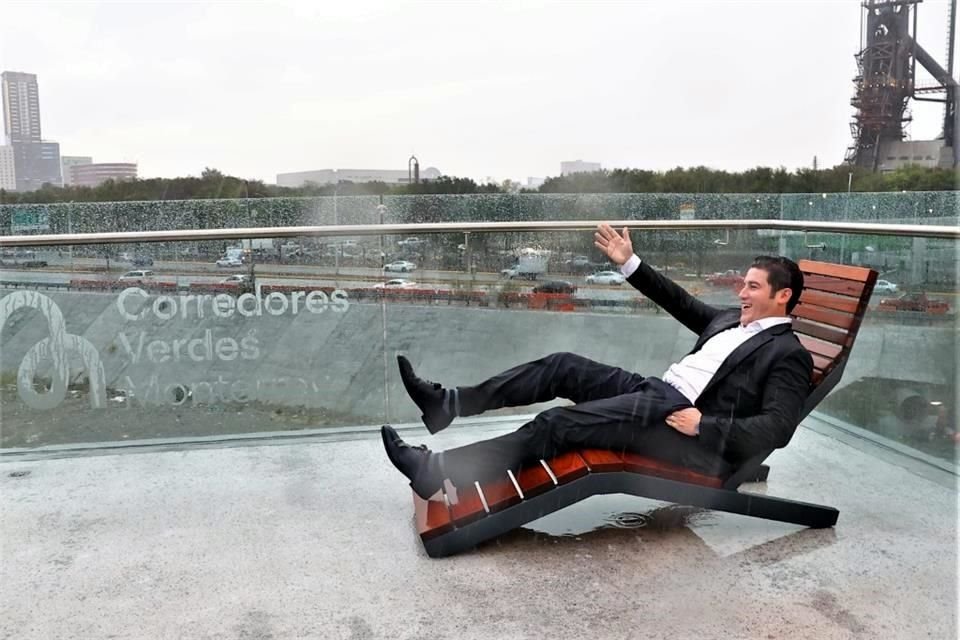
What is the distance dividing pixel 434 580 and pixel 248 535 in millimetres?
863

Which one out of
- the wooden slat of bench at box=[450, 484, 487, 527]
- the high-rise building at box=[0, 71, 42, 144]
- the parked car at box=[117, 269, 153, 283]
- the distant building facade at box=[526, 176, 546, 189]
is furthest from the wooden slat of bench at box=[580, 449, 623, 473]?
the high-rise building at box=[0, 71, 42, 144]

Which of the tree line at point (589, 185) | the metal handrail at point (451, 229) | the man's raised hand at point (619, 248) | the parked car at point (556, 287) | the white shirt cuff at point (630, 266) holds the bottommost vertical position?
the parked car at point (556, 287)

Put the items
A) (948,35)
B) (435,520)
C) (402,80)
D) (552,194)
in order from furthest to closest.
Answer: (402,80) < (552,194) < (948,35) < (435,520)

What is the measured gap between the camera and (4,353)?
4.08 meters

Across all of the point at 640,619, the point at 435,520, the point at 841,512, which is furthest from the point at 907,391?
the point at 435,520

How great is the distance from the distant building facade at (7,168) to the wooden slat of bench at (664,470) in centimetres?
524

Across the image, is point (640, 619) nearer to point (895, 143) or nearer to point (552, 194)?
point (552, 194)

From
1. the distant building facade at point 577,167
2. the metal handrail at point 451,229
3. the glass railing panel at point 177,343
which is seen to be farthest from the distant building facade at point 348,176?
the glass railing panel at point 177,343

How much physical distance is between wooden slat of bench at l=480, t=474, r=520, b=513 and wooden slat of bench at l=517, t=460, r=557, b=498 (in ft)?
0.12

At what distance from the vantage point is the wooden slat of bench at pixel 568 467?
2865 mm

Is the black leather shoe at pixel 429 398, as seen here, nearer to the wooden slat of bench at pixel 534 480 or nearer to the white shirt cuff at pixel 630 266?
the wooden slat of bench at pixel 534 480

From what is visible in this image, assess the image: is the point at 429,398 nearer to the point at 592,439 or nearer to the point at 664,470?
the point at 592,439

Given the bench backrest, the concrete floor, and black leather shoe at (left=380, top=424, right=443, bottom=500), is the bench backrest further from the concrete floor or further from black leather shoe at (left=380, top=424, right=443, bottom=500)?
black leather shoe at (left=380, top=424, right=443, bottom=500)

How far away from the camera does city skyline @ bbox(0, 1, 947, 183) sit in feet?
21.0
